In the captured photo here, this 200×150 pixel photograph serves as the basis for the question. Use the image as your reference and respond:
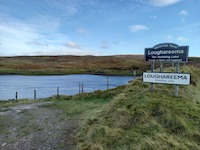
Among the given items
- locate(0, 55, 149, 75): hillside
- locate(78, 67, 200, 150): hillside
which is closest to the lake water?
locate(78, 67, 200, 150): hillside

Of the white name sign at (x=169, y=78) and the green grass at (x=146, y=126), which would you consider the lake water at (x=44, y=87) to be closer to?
the white name sign at (x=169, y=78)

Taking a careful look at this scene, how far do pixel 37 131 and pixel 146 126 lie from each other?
361 cm

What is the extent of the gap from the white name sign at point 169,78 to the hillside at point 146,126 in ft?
1.83

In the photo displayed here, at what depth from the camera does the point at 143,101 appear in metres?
6.20

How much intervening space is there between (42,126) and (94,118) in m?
1.99

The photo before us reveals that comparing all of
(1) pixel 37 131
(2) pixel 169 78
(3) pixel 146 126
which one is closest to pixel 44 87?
(1) pixel 37 131

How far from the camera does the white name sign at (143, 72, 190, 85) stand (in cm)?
646

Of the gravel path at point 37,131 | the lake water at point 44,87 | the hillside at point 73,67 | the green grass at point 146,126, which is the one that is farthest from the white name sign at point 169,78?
the hillside at point 73,67

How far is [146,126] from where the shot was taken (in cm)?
496

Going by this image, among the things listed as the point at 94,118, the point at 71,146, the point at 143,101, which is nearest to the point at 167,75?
the point at 143,101

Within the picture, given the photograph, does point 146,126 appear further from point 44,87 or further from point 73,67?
point 73,67

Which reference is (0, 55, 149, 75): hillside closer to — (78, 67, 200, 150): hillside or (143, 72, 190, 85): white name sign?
(143, 72, 190, 85): white name sign

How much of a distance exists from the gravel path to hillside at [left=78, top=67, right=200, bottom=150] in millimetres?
645

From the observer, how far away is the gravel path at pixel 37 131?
5496 mm
